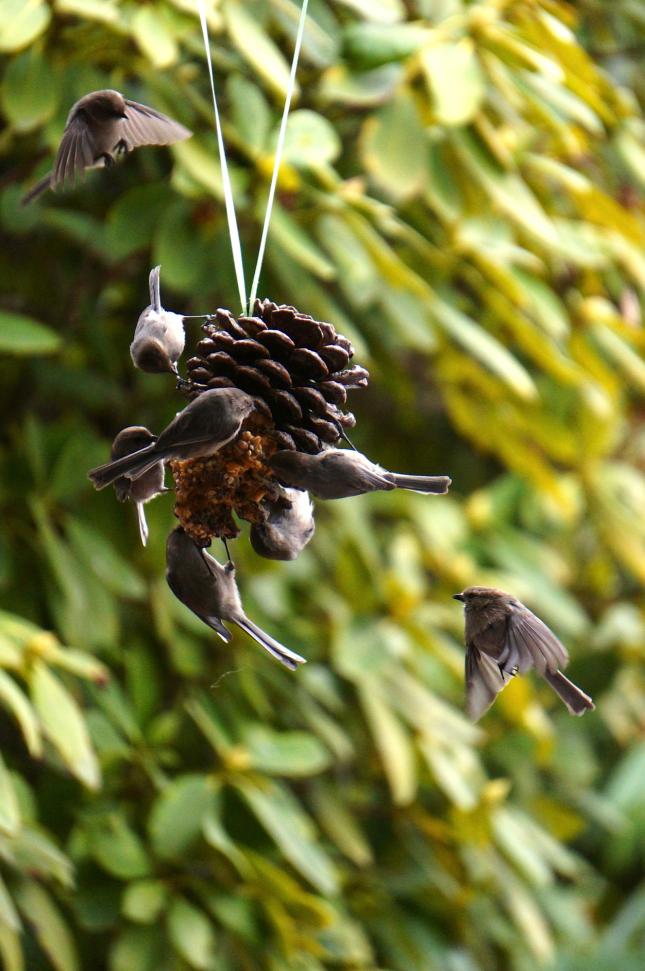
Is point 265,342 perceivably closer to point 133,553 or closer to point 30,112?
point 30,112

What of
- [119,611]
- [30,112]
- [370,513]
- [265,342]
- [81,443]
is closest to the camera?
[265,342]

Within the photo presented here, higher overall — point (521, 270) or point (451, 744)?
point (521, 270)

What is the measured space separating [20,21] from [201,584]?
0.57m

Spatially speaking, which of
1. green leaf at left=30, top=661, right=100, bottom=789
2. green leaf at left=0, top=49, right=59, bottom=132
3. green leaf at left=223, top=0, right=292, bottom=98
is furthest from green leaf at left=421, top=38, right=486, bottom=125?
green leaf at left=30, top=661, right=100, bottom=789

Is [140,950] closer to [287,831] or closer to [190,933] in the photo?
[190,933]

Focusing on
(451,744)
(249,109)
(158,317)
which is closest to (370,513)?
(451,744)

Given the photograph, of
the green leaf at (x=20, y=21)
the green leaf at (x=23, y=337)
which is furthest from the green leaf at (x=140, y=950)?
the green leaf at (x=20, y=21)

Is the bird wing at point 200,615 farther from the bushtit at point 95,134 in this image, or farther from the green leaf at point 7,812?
the green leaf at point 7,812

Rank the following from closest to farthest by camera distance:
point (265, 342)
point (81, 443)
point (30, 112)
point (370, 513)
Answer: point (265, 342) < point (30, 112) < point (81, 443) < point (370, 513)

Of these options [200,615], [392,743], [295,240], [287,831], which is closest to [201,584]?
[200,615]

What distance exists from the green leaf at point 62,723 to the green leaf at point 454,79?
551 millimetres

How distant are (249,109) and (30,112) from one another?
0.58ft

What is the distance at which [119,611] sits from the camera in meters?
1.26

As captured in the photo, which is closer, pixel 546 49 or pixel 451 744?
pixel 546 49
